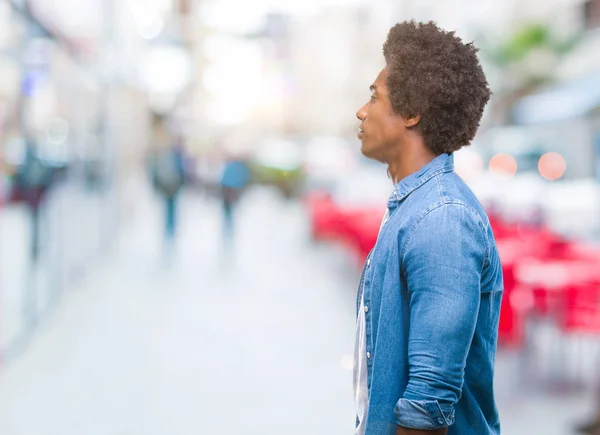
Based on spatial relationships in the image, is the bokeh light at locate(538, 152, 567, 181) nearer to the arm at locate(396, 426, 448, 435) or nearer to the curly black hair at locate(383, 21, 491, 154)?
the curly black hair at locate(383, 21, 491, 154)

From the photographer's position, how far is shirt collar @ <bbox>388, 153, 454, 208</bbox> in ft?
7.00

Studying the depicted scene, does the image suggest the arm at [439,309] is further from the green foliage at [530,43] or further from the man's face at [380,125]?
the green foliage at [530,43]

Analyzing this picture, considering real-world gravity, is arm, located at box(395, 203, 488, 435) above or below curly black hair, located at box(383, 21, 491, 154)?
below

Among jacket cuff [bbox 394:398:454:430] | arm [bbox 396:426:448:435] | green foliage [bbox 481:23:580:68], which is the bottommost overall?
arm [bbox 396:426:448:435]

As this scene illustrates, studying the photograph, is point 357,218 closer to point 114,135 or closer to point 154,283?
point 154,283

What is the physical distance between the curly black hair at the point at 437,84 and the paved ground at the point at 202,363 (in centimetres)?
83

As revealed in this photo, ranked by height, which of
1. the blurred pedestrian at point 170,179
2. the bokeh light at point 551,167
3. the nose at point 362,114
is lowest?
the nose at point 362,114

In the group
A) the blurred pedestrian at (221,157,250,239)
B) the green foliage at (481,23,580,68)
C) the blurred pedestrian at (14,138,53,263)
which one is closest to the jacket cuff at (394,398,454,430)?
the blurred pedestrian at (14,138,53,263)

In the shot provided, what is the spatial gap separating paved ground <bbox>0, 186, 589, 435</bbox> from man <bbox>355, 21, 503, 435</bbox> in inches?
21.8

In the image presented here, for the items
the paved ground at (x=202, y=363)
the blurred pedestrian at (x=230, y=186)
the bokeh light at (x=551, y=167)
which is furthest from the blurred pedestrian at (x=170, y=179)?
the bokeh light at (x=551, y=167)

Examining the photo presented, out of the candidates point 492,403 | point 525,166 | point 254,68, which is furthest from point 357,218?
point 254,68

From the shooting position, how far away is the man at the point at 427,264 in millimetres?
1967

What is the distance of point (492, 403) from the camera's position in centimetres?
222

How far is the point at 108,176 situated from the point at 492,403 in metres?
15.5
